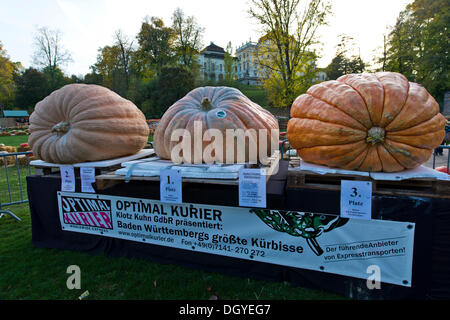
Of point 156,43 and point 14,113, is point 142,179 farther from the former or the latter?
point 14,113

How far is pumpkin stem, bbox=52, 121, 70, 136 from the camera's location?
263 centimetres

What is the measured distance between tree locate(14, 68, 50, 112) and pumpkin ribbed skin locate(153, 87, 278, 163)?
49.0 m

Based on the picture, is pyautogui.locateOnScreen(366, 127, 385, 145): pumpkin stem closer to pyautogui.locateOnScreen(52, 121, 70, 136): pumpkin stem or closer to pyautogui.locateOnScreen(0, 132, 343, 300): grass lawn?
pyautogui.locateOnScreen(0, 132, 343, 300): grass lawn

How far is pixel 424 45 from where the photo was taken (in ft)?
75.9

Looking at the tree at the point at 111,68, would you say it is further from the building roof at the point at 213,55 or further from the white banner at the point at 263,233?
the white banner at the point at 263,233

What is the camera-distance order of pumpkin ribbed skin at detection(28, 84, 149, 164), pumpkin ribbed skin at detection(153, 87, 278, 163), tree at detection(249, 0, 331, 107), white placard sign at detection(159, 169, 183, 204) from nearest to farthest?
white placard sign at detection(159, 169, 183, 204)
pumpkin ribbed skin at detection(153, 87, 278, 163)
pumpkin ribbed skin at detection(28, 84, 149, 164)
tree at detection(249, 0, 331, 107)

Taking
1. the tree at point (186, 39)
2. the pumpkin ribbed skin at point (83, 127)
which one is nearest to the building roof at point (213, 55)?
the tree at point (186, 39)

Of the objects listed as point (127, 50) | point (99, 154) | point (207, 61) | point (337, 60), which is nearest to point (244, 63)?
point (207, 61)

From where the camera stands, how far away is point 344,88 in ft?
6.42

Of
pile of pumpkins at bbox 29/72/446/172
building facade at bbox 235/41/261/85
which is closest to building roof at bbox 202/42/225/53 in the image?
building facade at bbox 235/41/261/85

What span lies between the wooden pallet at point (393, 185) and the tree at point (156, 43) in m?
37.1

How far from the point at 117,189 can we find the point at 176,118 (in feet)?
3.05

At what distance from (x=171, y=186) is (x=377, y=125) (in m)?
1.70

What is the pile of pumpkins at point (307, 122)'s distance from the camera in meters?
1.80
